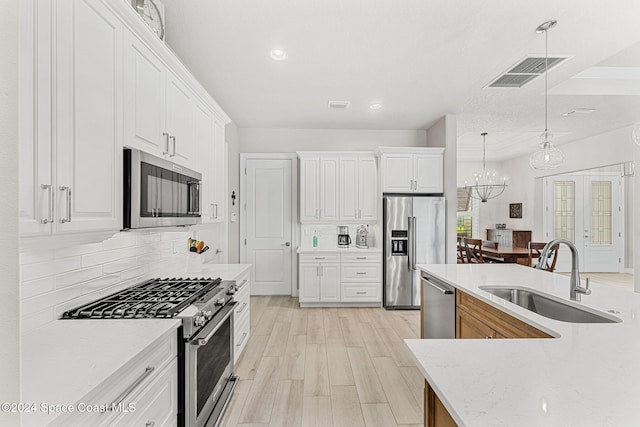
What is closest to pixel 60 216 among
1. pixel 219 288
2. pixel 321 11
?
pixel 219 288

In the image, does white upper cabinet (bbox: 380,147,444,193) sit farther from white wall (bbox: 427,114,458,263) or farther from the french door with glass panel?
the french door with glass panel

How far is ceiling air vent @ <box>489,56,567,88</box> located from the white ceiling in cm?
11

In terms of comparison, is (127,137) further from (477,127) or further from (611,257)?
(611,257)

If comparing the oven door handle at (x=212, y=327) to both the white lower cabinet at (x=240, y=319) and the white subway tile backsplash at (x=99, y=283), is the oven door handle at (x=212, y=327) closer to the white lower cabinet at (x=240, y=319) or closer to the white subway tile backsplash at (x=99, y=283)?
the white lower cabinet at (x=240, y=319)

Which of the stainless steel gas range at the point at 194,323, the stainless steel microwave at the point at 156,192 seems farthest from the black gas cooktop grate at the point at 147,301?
the stainless steel microwave at the point at 156,192

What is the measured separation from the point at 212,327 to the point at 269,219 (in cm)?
361

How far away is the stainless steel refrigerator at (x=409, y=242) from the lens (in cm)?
480

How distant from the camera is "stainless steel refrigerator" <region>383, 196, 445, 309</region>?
4801 millimetres

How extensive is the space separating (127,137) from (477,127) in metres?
5.38

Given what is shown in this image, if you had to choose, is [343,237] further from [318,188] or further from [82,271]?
[82,271]

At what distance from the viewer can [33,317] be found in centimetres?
145

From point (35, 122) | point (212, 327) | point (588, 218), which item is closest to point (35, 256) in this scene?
point (35, 122)

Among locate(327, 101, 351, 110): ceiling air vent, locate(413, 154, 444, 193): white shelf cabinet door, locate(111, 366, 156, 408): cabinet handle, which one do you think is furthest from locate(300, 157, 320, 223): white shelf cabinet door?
locate(111, 366, 156, 408): cabinet handle

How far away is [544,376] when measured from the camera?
1.00 meters
